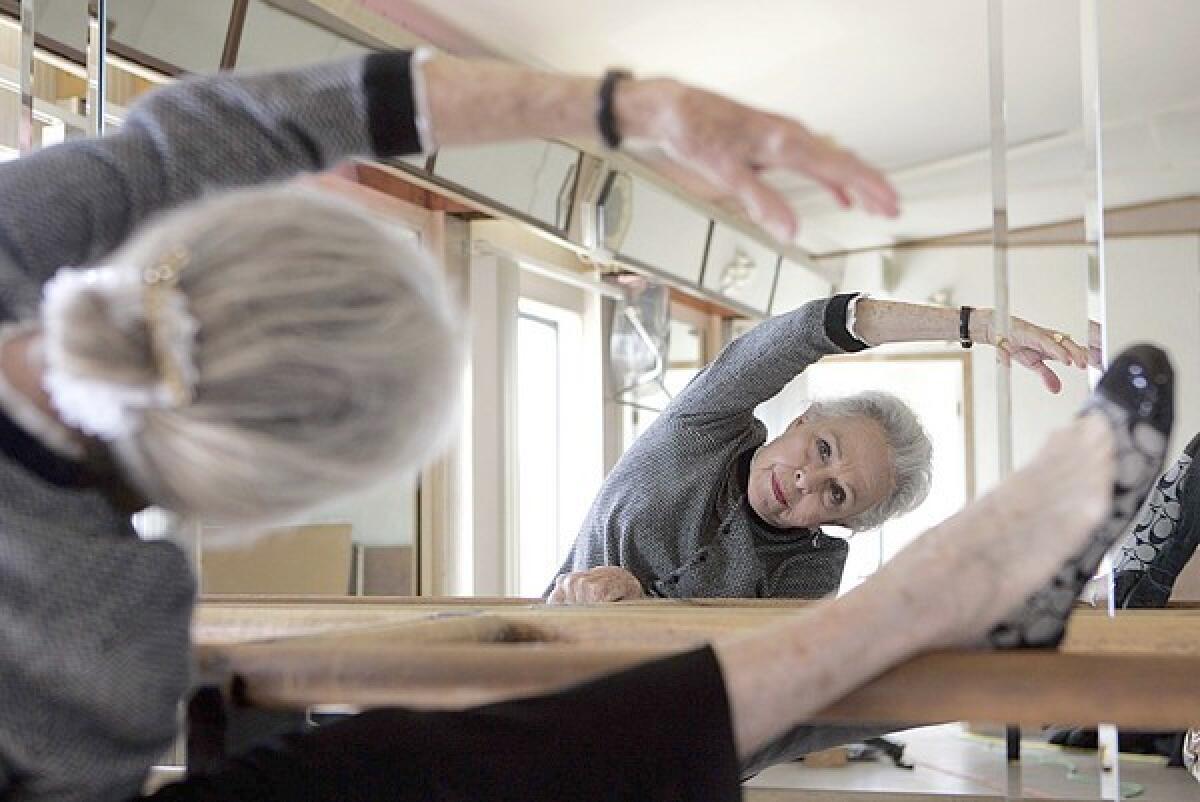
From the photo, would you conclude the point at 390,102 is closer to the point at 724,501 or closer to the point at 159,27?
the point at 724,501

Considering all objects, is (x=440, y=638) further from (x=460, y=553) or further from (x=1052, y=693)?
(x=460, y=553)

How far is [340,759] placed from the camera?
2.46 feet

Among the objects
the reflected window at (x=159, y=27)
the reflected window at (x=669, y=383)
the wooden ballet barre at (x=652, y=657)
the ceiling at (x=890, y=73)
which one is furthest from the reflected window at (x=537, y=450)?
the wooden ballet barre at (x=652, y=657)

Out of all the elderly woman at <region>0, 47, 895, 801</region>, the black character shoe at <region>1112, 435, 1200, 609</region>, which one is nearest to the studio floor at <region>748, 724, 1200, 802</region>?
the black character shoe at <region>1112, 435, 1200, 609</region>

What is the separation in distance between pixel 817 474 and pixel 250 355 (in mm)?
1038

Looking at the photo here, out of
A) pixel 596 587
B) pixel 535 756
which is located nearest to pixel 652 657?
pixel 535 756

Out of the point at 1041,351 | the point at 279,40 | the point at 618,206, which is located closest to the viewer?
the point at 1041,351

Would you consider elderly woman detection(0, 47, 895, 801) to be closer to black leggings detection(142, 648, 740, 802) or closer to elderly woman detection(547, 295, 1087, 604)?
black leggings detection(142, 648, 740, 802)

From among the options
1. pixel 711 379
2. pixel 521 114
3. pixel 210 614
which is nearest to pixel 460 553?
pixel 711 379

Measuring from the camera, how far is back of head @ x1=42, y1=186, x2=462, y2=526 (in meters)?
0.66

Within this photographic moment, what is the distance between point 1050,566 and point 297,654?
40 cm

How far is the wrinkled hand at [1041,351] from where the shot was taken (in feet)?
4.55

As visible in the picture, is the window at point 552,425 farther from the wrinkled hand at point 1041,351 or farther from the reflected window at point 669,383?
the wrinkled hand at point 1041,351

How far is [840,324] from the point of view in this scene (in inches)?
65.4
